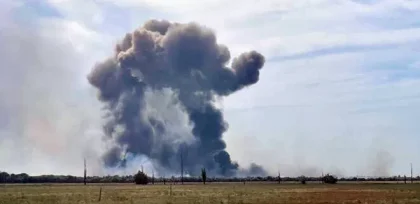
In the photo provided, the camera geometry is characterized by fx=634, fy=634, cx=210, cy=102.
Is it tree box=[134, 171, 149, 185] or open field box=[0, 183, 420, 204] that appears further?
tree box=[134, 171, 149, 185]

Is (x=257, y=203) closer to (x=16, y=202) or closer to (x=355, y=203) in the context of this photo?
(x=355, y=203)

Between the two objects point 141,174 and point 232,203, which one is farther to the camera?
point 141,174

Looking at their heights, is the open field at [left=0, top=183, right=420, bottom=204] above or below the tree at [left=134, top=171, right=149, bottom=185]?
below

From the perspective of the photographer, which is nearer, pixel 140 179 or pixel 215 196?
pixel 215 196

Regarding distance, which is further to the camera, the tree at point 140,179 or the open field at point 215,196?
the tree at point 140,179

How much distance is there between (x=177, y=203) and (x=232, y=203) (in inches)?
187

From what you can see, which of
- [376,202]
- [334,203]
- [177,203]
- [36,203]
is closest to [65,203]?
[36,203]

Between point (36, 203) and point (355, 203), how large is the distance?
91.4 ft

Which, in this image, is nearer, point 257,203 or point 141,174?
point 257,203

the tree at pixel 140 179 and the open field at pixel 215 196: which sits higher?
the tree at pixel 140 179

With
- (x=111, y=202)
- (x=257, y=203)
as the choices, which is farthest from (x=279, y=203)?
(x=111, y=202)

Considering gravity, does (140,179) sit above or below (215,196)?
above

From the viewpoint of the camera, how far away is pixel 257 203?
178ft

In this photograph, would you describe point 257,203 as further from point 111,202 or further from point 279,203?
point 111,202
